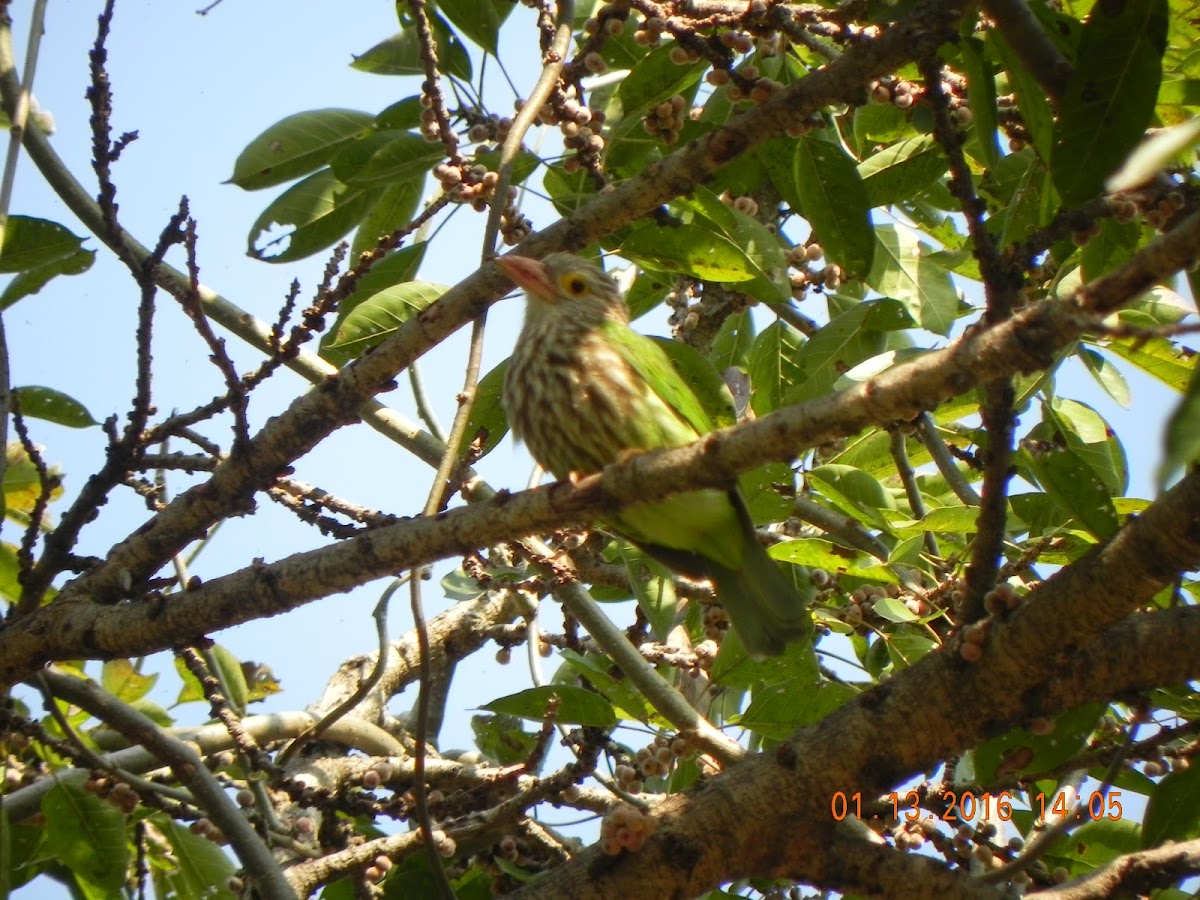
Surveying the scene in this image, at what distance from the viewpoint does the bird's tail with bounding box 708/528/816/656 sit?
3014 mm

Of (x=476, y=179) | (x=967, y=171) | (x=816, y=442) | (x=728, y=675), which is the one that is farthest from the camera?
(x=728, y=675)

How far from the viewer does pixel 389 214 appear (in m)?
3.79

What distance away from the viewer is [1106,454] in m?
2.98

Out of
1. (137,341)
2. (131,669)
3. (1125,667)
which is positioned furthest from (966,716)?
(131,669)

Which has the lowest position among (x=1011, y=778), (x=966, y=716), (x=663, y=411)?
(x=1011, y=778)

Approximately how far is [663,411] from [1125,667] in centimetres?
136

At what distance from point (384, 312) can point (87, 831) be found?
1640mm

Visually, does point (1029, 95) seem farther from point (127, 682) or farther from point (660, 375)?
point (127, 682)

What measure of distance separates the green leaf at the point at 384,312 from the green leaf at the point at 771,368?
3.38 ft

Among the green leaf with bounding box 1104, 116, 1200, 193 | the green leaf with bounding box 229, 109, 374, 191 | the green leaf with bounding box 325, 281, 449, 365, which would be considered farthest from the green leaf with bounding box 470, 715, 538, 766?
the green leaf with bounding box 1104, 116, 1200, 193

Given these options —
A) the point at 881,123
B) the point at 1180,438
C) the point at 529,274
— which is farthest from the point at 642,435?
the point at 1180,438

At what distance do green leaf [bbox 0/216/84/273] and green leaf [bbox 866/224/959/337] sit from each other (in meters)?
2.36

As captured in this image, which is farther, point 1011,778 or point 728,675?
point 728,675

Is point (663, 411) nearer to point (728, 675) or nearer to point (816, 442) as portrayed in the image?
point (728, 675)
